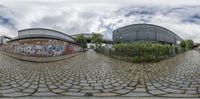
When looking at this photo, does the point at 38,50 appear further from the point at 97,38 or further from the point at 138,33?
the point at 138,33

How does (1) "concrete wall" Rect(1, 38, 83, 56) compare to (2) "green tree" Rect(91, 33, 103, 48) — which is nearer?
(1) "concrete wall" Rect(1, 38, 83, 56)

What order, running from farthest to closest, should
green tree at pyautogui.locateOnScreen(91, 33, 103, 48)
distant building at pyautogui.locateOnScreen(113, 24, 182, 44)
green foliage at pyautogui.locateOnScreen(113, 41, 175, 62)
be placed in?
distant building at pyautogui.locateOnScreen(113, 24, 182, 44)
green tree at pyautogui.locateOnScreen(91, 33, 103, 48)
green foliage at pyautogui.locateOnScreen(113, 41, 175, 62)

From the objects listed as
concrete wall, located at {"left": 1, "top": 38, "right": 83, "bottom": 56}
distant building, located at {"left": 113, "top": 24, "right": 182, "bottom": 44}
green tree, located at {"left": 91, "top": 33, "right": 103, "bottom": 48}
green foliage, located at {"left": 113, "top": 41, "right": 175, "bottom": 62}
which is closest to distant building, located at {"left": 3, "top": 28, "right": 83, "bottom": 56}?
concrete wall, located at {"left": 1, "top": 38, "right": 83, "bottom": 56}

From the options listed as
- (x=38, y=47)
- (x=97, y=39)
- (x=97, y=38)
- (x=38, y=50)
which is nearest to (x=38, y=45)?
(x=38, y=47)

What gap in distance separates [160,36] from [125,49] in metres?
51.2

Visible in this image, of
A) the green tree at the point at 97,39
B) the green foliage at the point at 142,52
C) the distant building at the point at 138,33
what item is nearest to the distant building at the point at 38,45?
the green foliage at the point at 142,52

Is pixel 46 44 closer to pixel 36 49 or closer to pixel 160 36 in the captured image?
pixel 36 49

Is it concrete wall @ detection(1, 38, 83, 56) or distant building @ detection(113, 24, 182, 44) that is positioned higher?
distant building @ detection(113, 24, 182, 44)

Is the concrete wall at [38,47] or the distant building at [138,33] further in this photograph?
the distant building at [138,33]

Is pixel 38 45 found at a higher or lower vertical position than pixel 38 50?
higher

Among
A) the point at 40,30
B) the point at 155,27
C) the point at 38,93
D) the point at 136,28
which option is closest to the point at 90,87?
the point at 38,93

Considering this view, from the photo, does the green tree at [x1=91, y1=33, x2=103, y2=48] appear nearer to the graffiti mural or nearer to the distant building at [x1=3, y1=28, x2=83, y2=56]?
the distant building at [x1=3, y1=28, x2=83, y2=56]

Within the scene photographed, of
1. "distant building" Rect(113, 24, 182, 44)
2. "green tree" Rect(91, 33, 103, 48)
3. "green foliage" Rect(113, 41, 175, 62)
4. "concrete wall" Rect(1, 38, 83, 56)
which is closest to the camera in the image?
"green foliage" Rect(113, 41, 175, 62)

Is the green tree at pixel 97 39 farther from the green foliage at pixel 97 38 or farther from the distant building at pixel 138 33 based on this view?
the distant building at pixel 138 33
